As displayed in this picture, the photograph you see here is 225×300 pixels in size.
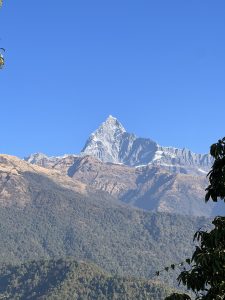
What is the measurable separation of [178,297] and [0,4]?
50.5ft

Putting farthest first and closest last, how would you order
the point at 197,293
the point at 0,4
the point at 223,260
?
the point at 0,4 < the point at 197,293 < the point at 223,260

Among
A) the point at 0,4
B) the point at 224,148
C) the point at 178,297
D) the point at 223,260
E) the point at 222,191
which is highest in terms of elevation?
the point at 0,4

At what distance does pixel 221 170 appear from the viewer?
19.3 meters

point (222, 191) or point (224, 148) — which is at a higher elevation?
point (224, 148)

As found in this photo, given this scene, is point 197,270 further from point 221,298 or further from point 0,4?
point 0,4

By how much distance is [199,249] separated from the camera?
790 inches

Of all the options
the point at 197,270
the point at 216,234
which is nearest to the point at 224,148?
the point at 216,234

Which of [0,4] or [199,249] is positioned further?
[0,4]

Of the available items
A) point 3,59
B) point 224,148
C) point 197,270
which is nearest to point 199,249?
point 197,270

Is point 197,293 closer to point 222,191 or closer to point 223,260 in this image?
point 223,260

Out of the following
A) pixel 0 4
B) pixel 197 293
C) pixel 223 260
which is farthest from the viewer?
pixel 0 4

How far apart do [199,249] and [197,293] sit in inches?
79.8

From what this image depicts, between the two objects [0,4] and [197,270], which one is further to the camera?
[0,4]

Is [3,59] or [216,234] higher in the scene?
[3,59]
